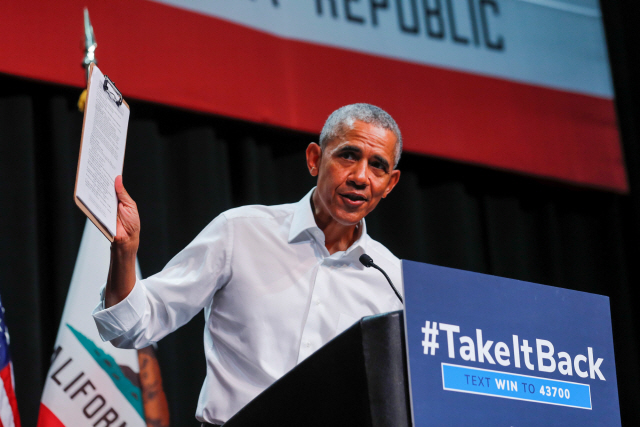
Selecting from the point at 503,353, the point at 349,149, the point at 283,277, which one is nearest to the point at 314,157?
the point at 349,149

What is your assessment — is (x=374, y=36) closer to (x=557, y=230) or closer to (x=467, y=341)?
(x=557, y=230)

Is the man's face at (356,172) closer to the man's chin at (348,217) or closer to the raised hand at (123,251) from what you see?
the man's chin at (348,217)

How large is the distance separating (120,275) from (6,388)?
917 mm

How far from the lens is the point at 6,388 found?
2.07 metres

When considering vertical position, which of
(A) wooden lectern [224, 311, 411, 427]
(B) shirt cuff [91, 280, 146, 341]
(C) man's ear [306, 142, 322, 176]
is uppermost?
A: (C) man's ear [306, 142, 322, 176]

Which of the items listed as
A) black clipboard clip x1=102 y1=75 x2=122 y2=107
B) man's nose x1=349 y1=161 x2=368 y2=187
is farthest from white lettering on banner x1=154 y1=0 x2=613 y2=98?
black clipboard clip x1=102 y1=75 x2=122 y2=107

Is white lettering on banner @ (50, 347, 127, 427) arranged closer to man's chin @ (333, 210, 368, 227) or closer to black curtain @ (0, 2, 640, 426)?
black curtain @ (0, 2, 640, 426)

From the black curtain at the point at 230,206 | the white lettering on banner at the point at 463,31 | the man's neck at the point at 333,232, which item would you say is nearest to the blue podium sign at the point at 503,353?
the man's neck at the point at 333,232

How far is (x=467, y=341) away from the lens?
110 centimetres

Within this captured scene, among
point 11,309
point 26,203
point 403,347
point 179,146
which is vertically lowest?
point 403,347

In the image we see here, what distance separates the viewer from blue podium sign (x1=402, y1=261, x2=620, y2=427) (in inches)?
41.4

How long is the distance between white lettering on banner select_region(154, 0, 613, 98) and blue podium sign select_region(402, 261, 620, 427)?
1955mm

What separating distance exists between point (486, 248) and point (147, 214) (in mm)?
1701

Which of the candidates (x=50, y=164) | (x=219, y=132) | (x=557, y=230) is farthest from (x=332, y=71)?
(x=557, y=230)
